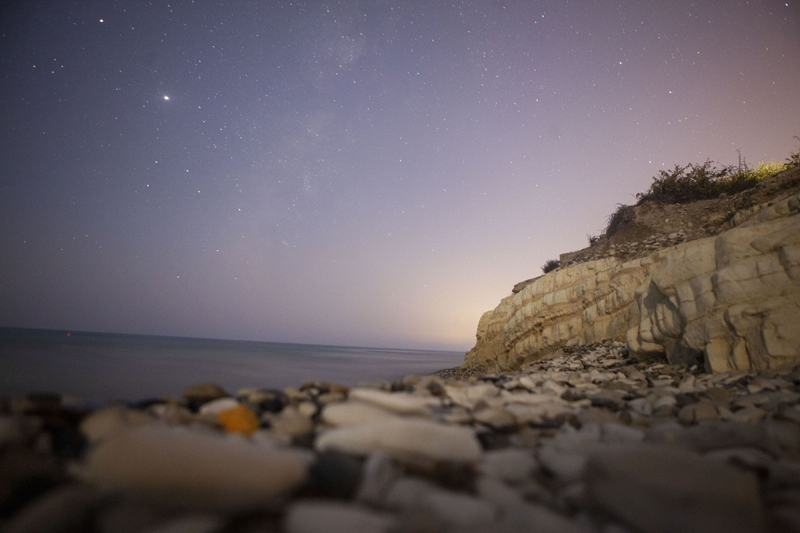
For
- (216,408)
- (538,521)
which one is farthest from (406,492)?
(216,408)

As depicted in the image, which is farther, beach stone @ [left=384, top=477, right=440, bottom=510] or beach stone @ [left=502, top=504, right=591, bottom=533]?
beach stone @ [left=384, top=477, right=440, bottom=510]

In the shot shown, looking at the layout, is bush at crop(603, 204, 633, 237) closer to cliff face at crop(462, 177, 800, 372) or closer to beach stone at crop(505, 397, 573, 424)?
cliff face at crop(462, 177, 800, 372)

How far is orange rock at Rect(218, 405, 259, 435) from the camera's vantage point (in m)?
2.10

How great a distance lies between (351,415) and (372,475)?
2.73ft

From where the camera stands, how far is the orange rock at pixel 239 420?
2.10m

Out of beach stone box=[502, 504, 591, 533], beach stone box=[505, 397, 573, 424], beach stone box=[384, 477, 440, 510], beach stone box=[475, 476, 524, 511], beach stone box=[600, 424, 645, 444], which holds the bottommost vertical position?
beach stone box=[505, 397, 573, 424]

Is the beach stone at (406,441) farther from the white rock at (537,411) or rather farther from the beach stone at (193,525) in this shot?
the white rock at (537,411)

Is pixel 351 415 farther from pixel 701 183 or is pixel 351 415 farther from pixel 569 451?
pixel 701 183

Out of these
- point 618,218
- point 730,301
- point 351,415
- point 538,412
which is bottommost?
point 538,412

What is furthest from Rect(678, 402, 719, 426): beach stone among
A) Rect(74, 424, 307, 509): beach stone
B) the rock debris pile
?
Rect(74, 424, 307, 509): beach stone

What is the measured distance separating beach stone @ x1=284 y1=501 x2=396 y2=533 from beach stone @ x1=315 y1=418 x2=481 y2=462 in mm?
484

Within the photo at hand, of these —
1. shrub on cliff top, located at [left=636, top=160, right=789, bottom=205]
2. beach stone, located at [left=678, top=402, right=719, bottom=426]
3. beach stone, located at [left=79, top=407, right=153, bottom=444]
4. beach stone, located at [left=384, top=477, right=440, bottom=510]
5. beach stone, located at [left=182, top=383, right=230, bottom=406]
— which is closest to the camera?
beach stone, located at [left=384, top=477, right=440, bottom=510]

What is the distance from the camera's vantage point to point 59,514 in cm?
113

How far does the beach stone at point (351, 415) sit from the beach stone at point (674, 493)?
1.30 m
